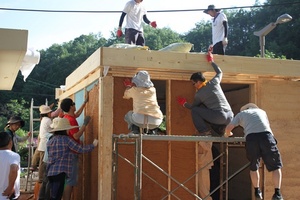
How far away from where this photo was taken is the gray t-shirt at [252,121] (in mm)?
6191

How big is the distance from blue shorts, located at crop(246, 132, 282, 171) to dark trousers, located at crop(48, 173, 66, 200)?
2.90 metres

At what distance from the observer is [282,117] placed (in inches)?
320

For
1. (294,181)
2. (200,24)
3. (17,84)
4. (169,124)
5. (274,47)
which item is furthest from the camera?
(200,24)

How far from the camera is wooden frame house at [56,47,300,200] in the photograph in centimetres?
702

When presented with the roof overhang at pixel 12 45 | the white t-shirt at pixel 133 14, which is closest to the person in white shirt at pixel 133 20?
the white t-shirt at pixel 133 14

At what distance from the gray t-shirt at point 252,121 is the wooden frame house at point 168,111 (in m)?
1.34

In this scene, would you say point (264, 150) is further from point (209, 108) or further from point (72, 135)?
point (72, 135)

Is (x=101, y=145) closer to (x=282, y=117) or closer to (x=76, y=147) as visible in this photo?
(x=76, y=147)

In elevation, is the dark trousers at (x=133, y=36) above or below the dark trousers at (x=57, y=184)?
above

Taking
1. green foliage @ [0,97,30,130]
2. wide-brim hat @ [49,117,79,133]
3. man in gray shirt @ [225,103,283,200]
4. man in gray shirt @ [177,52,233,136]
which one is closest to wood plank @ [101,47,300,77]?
man in gray shirt @ [177,52,233,136]

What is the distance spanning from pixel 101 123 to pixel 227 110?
77.5 inches

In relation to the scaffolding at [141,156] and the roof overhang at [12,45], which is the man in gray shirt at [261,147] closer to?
the scaffolding at [141,156]

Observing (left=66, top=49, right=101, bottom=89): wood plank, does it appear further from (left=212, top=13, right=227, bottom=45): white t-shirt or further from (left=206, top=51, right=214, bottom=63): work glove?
(left=212, top=13, right=227, bottom=45): white t-shirt

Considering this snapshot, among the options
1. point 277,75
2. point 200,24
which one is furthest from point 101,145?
point 200,24
